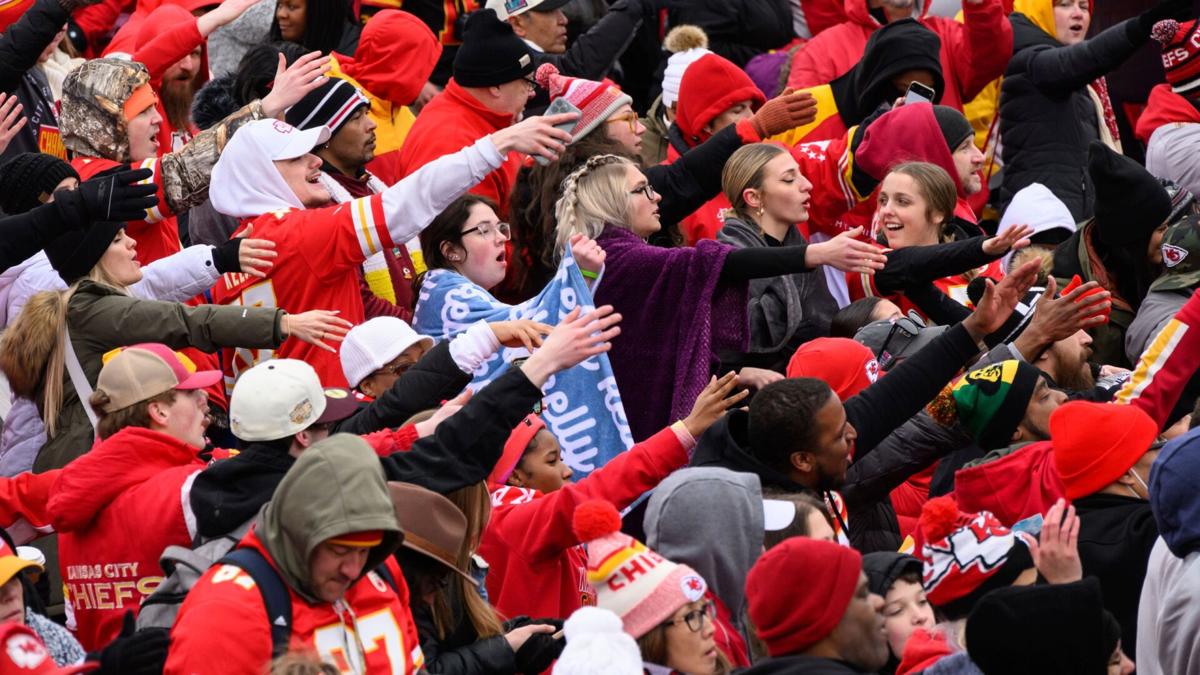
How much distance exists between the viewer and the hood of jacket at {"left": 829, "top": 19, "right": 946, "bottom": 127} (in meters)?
9.57

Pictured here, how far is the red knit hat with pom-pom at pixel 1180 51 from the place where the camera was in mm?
9328

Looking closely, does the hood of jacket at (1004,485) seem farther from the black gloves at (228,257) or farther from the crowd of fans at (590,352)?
the black gloves at (228,257)

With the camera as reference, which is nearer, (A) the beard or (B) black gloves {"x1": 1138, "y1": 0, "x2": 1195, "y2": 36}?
(B) black gloves {"x1": 1138, "y1": 0, "x2": 1195, "y2": 36}

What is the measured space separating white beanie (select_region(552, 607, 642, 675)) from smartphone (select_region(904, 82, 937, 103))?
525cm

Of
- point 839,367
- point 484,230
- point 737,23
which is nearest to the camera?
point 839,367

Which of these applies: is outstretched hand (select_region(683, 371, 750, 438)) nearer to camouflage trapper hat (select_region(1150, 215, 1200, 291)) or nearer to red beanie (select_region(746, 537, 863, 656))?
red beanie (select_region(746, 537, 863, 656))

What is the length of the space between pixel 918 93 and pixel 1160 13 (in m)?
1.27

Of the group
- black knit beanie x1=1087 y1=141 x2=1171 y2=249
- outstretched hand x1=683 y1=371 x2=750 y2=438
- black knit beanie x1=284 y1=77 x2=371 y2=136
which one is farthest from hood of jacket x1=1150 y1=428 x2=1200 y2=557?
black knit beanie x1=284 y1=77 x2=371 y2=136

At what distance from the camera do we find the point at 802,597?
15.0 feet

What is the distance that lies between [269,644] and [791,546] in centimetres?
126

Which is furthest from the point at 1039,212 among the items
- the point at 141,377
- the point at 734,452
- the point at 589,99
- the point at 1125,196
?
the point at 141,377

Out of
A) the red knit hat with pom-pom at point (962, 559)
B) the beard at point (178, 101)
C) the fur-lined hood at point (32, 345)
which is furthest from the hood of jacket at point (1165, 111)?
the fur-lined hood at point (32, 345)

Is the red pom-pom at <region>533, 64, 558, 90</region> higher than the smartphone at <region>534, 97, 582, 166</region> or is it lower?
lower

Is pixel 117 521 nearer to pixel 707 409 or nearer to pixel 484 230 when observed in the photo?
pixel 707 409
